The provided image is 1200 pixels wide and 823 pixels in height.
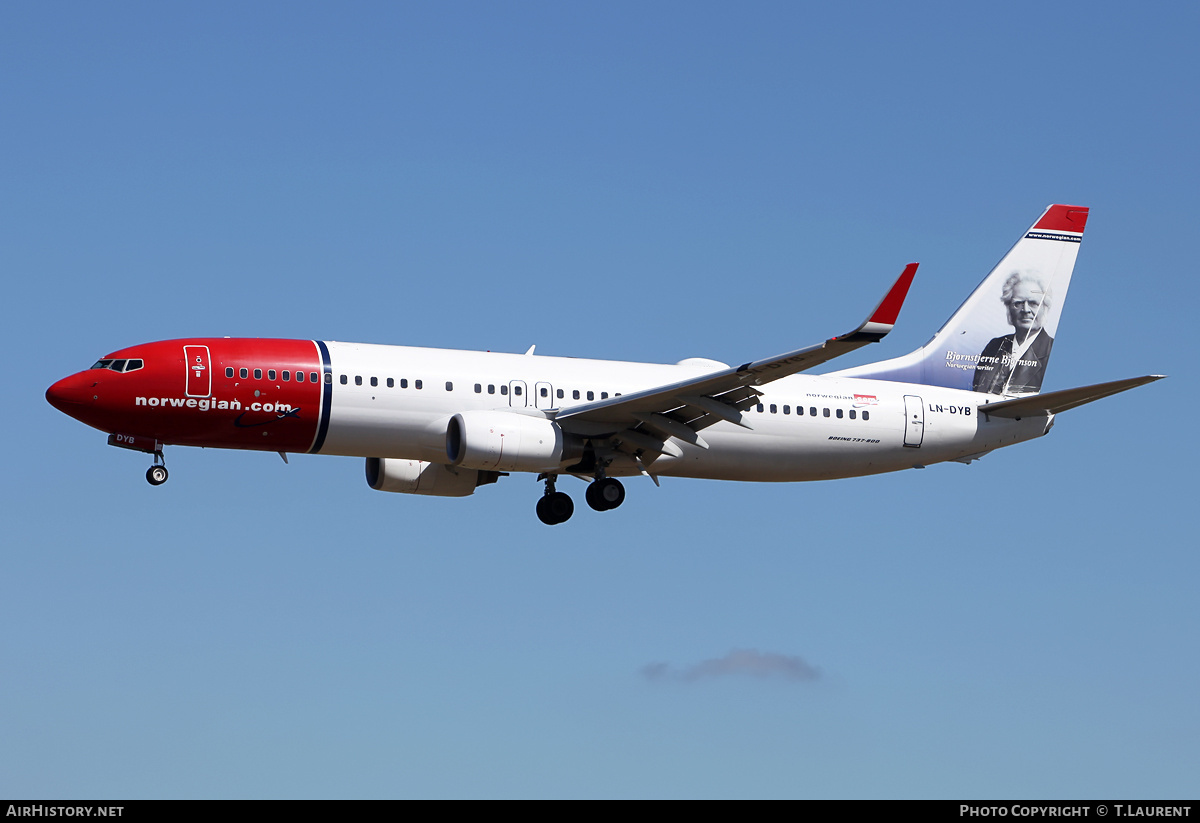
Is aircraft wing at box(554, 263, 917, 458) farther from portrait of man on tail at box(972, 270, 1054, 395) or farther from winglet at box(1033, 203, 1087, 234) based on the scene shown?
winglet at box(1033, 203, 1087, 234)

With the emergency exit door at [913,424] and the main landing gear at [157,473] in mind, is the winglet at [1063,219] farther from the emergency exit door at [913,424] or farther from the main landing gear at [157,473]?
the main landing gear at [157,473]

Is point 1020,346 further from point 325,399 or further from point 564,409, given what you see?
point 325,399

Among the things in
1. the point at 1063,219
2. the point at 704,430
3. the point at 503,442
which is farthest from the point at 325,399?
the point at 1063,219

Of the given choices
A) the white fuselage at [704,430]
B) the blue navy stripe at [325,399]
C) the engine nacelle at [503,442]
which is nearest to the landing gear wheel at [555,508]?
the white fuselage at [704,430]

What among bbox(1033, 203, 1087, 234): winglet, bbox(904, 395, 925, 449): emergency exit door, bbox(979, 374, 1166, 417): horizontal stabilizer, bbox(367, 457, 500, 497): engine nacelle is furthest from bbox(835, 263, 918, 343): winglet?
bbox(1033, 203, 1087, 234): winglet

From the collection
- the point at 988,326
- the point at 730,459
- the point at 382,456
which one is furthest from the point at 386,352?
the point at 988,326

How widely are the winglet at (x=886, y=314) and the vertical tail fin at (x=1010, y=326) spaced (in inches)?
459

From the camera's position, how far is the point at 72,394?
129 feet

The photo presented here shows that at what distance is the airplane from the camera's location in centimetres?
3934

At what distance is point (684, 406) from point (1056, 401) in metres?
10.9

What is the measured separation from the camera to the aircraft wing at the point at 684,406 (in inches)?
Result: 1462

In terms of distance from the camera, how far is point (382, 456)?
135 feet

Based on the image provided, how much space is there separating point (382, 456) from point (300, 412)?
8.45 feet
